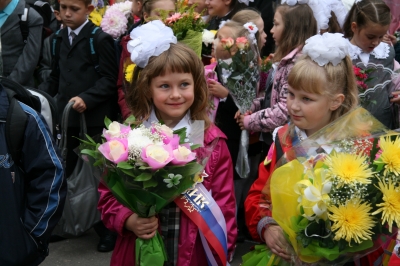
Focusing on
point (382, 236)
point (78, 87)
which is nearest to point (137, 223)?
point (382, 236)

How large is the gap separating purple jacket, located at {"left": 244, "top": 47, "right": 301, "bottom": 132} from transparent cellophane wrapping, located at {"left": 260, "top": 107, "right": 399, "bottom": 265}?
1.85 meters

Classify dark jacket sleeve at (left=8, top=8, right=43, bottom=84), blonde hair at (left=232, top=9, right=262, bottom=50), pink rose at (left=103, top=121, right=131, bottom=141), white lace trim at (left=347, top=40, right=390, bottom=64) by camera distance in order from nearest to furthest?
1. pink rose at (left=103, top=121, right=131, bottom=141)
2. white lace trim at (left=347, top=40, right=390, bottom=64)
3. blonde hair at (left=232, top=9, right=262, bottom=50)
4. dark jacket sleeve at (left=8, top=8, right=43, bottom=84)

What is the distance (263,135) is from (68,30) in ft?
6.70

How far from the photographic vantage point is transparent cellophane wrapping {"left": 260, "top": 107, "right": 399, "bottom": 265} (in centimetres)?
254

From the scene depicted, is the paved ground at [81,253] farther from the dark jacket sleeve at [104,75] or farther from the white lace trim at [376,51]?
the white lace trim at [376,51]

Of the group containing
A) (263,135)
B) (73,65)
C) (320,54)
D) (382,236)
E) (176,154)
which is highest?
(320,54)

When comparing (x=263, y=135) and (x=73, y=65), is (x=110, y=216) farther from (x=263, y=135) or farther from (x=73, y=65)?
(x=73, y=65)

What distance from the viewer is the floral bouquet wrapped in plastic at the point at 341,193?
241 centimetres

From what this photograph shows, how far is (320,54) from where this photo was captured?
10.5 feet

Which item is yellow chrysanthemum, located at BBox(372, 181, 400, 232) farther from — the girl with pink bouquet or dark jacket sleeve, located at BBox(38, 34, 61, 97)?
dark jacket sleeve, located at BBox(38, 34, 61, 97)

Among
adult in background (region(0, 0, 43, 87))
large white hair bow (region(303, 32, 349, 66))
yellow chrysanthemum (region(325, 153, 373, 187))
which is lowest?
adult in background (region(0, 0, 43, 87))

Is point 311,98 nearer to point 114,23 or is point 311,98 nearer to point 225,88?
point 225,88

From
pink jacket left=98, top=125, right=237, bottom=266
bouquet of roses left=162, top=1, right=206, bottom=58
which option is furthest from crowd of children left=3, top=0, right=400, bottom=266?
bouquet of roses left=162, top=1, right=206, bottom=58

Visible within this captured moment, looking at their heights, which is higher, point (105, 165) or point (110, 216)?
point (105, 165)
